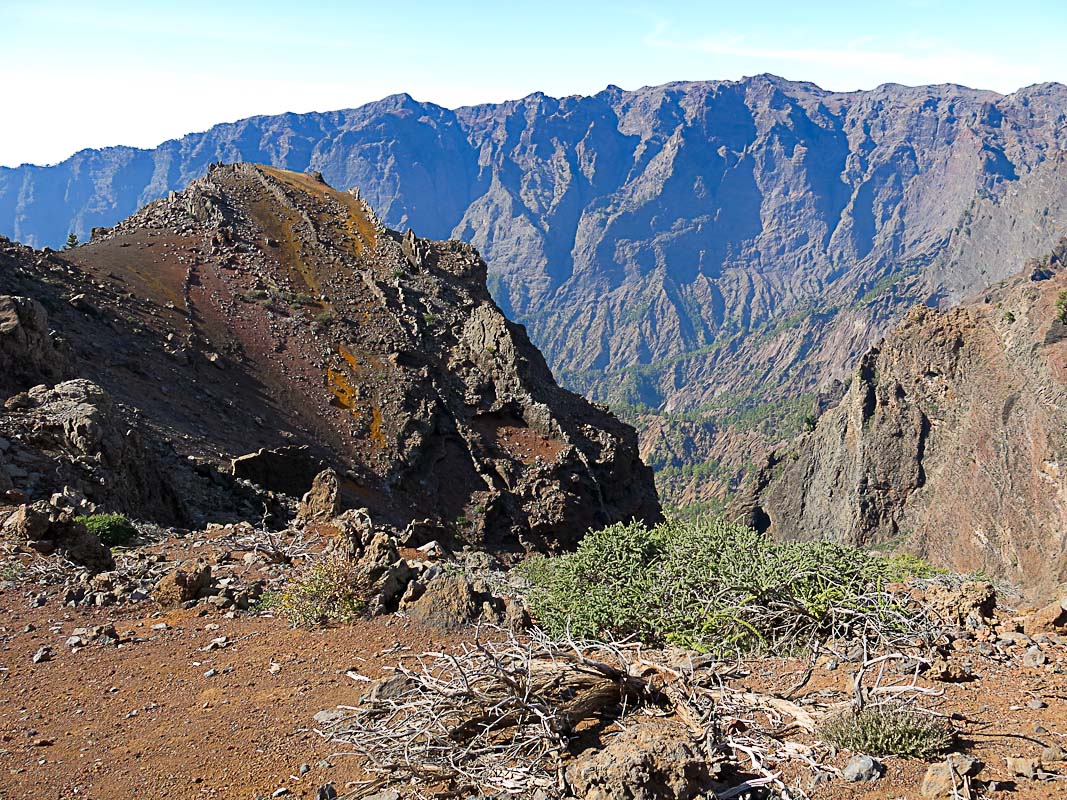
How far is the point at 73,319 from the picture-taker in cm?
2348

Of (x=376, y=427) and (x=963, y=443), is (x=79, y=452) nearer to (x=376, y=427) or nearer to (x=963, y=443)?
(x=376, y=427)

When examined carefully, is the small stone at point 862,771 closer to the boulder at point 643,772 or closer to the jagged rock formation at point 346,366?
the boulder at point 643,772

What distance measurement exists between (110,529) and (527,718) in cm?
903

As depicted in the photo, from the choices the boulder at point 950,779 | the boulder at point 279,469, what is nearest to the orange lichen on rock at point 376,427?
the boulder at point 279,469

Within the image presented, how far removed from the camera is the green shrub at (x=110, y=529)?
11.4 meters

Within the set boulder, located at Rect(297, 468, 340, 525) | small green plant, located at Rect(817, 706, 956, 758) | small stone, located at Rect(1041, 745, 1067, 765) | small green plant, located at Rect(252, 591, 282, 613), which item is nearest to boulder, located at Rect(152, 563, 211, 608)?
small green plant, located at Rect(252, 591, 282, 613)

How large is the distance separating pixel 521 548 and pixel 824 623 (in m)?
19.8

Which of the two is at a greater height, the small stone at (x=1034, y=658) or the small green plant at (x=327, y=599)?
the small stone at (x=1034, y=658)

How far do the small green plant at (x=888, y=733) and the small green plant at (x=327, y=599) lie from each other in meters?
4.91

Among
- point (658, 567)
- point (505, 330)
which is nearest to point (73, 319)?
point (505, 330)

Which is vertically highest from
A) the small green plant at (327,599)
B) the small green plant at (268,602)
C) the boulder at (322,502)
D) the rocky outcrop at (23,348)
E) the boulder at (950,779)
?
the rocky outcrop at (23,348)

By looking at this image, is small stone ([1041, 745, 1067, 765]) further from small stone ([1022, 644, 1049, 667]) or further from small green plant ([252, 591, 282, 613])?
small green plant ([252, 591, 282, 613])

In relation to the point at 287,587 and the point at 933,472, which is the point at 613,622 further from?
the point at 933,472

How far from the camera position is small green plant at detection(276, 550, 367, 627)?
8.23 m
